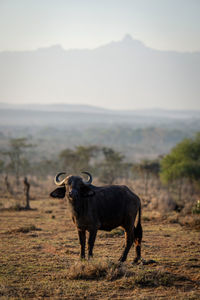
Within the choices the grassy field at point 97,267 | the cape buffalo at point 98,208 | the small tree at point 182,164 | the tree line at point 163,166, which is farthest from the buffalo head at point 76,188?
the small tree at point 182,164

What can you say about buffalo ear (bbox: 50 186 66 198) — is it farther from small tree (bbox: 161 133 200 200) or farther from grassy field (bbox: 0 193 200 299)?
small tree (bbox: 161 133 200 200)

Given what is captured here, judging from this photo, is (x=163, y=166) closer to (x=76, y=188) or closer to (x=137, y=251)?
(x=137, y=251)

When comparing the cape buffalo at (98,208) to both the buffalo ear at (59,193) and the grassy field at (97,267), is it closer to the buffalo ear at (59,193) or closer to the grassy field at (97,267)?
the buffalo ear at (59,193)

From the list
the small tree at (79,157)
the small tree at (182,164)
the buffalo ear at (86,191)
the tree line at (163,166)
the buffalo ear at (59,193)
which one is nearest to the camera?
the buffalo ear at (86,191)

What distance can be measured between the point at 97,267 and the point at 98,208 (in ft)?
5.03

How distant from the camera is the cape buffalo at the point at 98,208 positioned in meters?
8.90

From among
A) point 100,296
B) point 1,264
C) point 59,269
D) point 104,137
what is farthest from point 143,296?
point 104,137

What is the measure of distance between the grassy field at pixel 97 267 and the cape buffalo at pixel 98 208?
2.19 ft

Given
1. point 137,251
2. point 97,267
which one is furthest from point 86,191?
point 137,251

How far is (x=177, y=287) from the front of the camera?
757 cm

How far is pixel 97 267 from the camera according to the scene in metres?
8.28

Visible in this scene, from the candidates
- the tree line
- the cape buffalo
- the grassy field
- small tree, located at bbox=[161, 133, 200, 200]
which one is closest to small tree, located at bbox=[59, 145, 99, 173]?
the tree line

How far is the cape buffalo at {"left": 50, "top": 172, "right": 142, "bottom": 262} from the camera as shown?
8898 mm

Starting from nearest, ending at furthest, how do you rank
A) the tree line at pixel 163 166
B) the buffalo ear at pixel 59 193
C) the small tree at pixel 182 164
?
the buffalo ear at pixel 59 193
the small tree at pixel 182 164
the tree line at pixel 163 166
